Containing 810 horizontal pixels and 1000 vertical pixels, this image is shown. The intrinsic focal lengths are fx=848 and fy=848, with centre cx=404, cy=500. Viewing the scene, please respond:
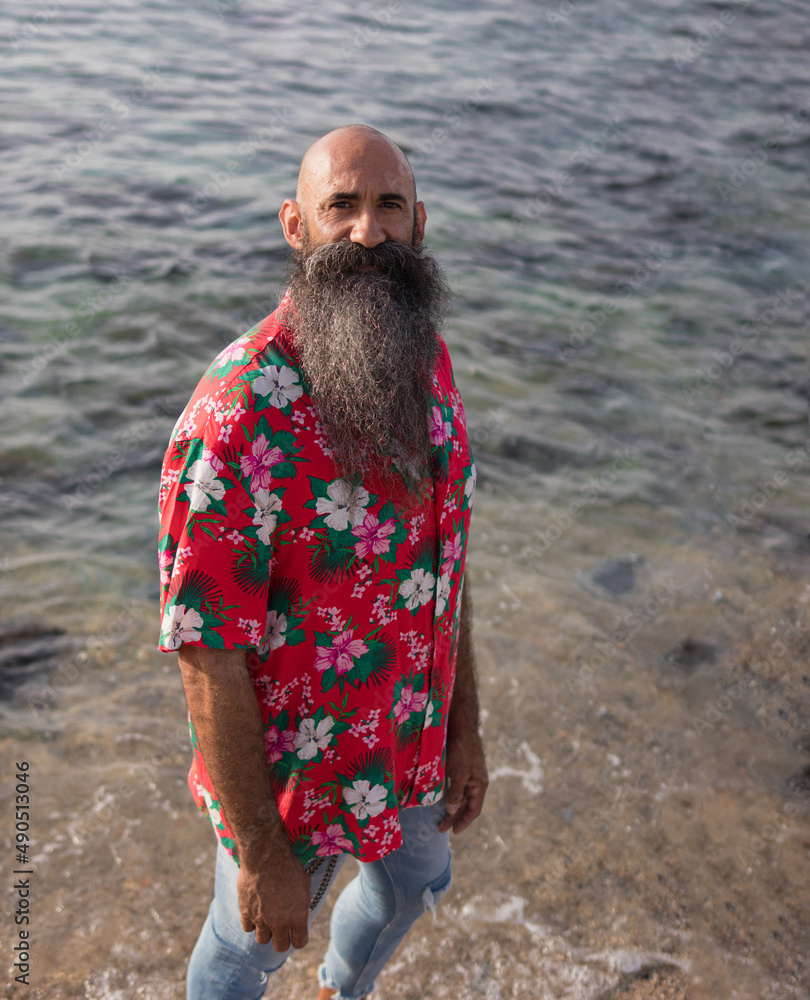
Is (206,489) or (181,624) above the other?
(206,489)

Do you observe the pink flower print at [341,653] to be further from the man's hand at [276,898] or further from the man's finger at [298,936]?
the man's finger at [298,936]

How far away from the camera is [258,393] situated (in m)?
1.46

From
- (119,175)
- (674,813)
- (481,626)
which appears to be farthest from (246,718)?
(119,175)

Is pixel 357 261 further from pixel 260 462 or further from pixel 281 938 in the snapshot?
pixel 281 938

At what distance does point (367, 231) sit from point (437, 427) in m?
0.41

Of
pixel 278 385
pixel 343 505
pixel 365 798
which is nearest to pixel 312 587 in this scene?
pixel 343 505

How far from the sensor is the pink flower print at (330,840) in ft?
5.58

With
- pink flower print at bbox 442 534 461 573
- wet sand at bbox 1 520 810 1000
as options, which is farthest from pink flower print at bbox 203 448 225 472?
wet sand at bbox 1 520 810 1000

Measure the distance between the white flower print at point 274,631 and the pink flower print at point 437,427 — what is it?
0.48 metres

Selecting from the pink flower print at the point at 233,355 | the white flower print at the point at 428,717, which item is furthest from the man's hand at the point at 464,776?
the pink flower print at the point at 233,355

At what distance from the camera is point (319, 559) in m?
1.53

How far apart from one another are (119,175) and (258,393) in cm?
817

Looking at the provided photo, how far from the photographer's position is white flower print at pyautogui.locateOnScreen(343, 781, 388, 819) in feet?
5.54

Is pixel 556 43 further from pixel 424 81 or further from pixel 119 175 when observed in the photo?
pixel 119 175
